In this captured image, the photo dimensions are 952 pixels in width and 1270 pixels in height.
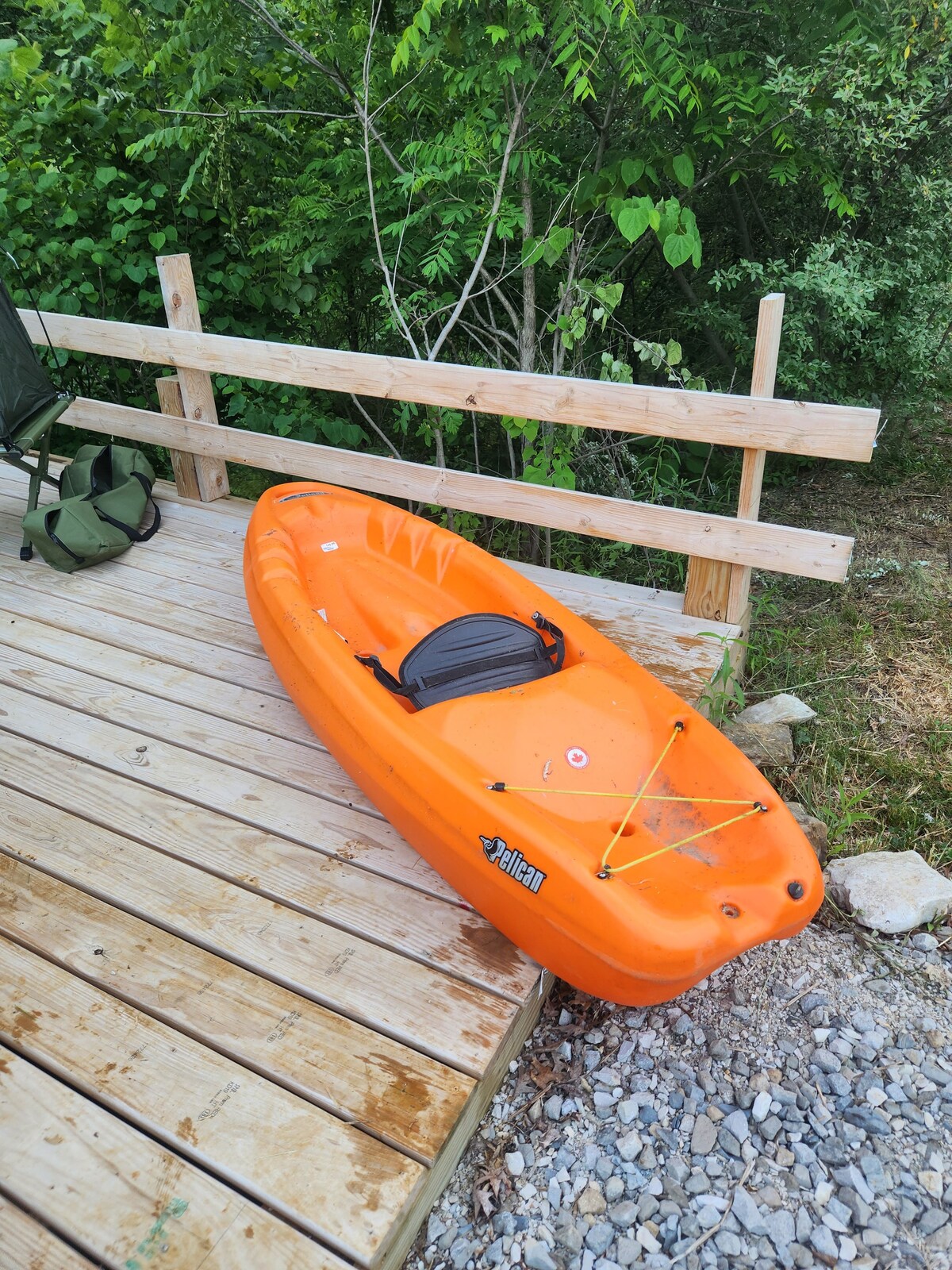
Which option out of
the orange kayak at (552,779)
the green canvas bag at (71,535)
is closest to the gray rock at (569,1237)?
the orange kayak at (552,779)

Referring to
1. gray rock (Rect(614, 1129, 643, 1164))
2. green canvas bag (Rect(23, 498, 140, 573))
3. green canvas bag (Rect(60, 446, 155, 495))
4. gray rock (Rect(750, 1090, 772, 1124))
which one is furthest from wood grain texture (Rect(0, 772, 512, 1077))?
green canvas bag (Rect(60, 446, 155, 495))

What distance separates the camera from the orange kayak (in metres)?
1.62

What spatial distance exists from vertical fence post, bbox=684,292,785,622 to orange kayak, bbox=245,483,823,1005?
0.75 m

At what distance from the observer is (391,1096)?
1.58 m

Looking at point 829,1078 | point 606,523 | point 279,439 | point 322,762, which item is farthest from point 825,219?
point 829,1078

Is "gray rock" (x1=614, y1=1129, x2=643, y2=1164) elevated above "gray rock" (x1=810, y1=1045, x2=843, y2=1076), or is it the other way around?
"gray rock" (x1=614, y1=1129, x2=643, y2=1164)

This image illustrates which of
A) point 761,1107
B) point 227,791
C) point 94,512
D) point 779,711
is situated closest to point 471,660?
point 227,791

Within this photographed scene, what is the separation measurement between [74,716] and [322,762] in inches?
31.3

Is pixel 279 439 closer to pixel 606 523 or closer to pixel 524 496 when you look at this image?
pixel 524 496

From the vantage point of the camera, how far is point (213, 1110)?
156 centimetres

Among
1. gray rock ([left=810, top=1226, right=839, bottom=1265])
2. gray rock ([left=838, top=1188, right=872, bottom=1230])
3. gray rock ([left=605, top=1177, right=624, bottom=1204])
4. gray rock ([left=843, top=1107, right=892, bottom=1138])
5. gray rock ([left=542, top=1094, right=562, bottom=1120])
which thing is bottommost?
gray rock ([left=542, top=1094, right=562, bottom=1120])

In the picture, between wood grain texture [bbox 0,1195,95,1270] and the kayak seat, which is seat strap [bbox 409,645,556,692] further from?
wood grain texture [bbox 0,1195,95,1270]

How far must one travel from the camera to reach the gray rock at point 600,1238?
1.51 m

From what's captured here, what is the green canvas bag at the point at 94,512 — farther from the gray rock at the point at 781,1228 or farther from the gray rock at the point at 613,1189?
the gray rock at the point at 781,1228
